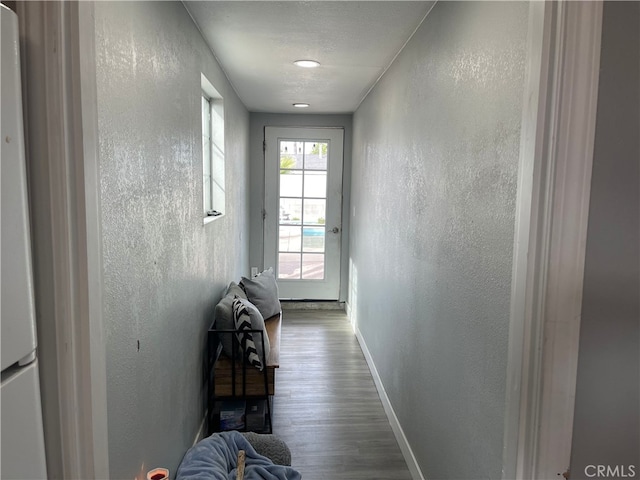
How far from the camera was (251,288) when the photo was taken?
340 centimetres

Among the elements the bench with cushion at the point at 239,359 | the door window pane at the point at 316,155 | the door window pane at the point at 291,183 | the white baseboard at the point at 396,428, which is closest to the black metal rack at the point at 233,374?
the bench with cushion at the point at 239,359

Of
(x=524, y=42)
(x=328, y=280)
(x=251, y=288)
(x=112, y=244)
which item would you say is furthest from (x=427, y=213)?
(x=328, y=280)

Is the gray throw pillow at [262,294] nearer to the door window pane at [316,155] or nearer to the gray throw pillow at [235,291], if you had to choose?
the gray throw pillow at [235,291]

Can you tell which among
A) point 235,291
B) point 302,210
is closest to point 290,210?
point 302,210

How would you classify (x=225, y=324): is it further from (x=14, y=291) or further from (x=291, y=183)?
(x=291, y=183)

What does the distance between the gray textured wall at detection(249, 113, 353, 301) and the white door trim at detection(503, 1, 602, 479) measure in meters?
4.13

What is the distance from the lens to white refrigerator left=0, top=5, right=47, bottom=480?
65 centimetres

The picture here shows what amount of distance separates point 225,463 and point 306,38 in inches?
81.7

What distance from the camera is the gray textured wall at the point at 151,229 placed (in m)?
1.17

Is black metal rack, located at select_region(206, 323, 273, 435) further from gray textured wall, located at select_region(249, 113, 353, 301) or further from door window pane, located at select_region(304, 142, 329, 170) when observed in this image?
door window pane, located at select_region(304, 142, 329, 170)

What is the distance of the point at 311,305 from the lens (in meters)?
5.18

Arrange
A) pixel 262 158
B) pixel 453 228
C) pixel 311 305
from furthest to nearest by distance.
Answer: pixel 311 305
pixel 262 158
pixel 453 228

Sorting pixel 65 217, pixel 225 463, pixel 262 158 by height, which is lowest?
pixel 225 463
